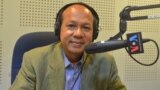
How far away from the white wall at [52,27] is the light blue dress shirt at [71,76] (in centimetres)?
86

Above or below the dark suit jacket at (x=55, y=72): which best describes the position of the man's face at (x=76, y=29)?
above

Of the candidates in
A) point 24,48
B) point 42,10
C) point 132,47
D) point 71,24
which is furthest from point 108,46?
point 42,10

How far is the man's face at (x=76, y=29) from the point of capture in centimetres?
115

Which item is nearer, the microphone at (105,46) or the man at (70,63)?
the microphone at (105,46)

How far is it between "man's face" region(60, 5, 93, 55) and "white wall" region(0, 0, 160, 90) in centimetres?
88

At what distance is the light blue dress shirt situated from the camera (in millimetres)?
1195

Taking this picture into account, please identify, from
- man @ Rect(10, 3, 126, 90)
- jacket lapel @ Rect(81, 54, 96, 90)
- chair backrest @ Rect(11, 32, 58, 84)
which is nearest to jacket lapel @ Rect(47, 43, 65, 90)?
man @ Rect(10, 3, 126, 90)

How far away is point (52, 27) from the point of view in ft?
6.91

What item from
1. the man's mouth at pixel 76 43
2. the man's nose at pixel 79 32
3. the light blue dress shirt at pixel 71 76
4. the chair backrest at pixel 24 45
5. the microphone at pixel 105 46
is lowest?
the light blue dress shirt at pixel 71 76

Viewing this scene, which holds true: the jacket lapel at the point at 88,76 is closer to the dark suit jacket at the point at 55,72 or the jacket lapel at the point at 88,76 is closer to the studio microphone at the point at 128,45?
the dark suit jacket at the point at 55,72

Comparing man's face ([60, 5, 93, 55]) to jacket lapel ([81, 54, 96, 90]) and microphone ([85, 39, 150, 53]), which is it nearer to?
jacket lapel ([81, 54, 96, 90])

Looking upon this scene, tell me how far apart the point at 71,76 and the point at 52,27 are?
964 millimetres

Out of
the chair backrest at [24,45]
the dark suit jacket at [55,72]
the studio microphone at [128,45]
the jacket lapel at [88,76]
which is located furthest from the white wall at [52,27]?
the studio microphone at [128,45]

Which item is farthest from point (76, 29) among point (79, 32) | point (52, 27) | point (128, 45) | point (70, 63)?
point (52, 27)
